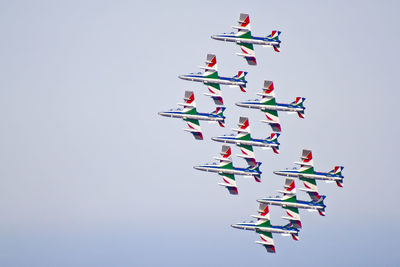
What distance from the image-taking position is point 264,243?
198 metres

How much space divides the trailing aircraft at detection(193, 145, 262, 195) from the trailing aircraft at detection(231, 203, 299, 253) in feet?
24.6

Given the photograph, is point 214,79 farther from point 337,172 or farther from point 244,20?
point 337,172

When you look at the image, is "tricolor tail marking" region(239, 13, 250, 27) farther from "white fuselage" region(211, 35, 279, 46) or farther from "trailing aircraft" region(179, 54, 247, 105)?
"trailing aircraft" region(179, 54, 247, 105)

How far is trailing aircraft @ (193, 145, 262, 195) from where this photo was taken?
645 feet

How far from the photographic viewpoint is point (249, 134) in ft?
647

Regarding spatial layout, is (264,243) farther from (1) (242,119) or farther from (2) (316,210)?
(1) (242,119)

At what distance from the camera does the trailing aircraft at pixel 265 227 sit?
198 metres

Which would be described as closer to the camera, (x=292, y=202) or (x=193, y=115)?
(x=193, y=115)

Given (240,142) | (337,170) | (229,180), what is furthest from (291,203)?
(240,142)

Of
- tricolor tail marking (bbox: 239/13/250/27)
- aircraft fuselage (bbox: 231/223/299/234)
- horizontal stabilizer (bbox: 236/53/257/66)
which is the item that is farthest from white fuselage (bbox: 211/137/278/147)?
tricolor tail marking (bbox: 239/13/250/27)

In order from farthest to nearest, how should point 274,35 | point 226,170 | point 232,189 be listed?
point 232,189, point 226,170, point 274,35

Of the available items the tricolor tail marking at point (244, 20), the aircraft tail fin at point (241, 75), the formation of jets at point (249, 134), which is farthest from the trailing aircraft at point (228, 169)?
the tricolor tail marking at point (244, 20)

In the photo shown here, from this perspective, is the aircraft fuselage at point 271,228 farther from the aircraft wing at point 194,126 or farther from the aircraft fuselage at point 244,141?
the aircraft wing at point 194,126

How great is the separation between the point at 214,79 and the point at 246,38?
36.4ft
